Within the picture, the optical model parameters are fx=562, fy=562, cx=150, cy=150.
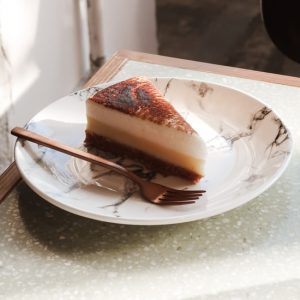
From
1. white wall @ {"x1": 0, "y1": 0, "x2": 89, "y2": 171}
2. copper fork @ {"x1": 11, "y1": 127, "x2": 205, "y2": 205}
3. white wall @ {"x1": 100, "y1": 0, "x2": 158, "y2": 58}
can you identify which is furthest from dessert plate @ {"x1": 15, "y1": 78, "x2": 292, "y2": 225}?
white wall @ {"x1": 100, "y1": 0, "x2": 158, "y2": 58}

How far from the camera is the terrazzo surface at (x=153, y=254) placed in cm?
53

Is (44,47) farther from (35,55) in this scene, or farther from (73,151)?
(73,151)

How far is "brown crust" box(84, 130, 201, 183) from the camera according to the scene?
67cm

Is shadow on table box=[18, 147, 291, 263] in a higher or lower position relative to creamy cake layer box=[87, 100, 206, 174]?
lower

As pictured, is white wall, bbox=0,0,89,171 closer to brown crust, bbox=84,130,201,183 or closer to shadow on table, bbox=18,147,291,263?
brown crust, bbox=84,130,201,183

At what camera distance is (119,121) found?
0.71 meters

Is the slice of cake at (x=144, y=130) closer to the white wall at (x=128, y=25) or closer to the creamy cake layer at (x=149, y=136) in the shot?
the creamy cake layer at (x=149, y=136)

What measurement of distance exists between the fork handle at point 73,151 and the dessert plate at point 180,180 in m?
0.01

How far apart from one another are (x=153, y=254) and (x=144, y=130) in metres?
0.18

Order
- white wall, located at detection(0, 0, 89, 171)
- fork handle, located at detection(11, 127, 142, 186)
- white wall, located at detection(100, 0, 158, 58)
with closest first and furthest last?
fork handle, located at detection(11, 127, 142, 186) → white wall, located at detection(0, 0, 89, 171) → white wall, located at detection(100, 0, 158, 58)

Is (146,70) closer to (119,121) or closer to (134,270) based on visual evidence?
(119,121)

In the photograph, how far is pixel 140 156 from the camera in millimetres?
711

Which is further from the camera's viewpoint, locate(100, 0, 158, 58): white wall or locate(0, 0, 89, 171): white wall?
locate(100, 0, 158, 58): white wall

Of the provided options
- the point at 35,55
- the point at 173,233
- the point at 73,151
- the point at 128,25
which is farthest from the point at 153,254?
the point at 128,25
